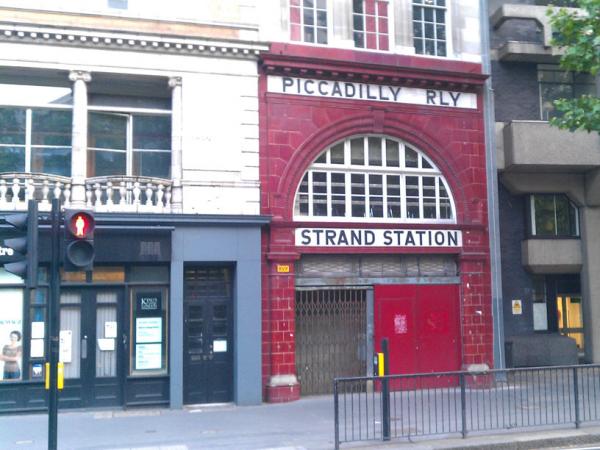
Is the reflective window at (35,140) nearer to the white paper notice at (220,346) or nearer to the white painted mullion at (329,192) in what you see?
the white paper notice at (220,346)

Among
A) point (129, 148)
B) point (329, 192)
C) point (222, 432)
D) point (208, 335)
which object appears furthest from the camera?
point (329, 192)

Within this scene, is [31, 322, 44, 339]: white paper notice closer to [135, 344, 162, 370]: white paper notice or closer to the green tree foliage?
[135, 344, 162, 370]: white paper notice

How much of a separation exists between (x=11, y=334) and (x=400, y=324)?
A: 879 centimetres

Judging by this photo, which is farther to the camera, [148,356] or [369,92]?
[369,92]

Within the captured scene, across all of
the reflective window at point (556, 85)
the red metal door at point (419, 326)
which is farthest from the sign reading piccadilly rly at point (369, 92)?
the red metal door at point (419, 326)

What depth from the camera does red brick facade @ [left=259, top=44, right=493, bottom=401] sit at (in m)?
14.6

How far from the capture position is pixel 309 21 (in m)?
15.7

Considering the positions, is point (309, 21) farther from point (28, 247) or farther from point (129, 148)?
point (28, 247)

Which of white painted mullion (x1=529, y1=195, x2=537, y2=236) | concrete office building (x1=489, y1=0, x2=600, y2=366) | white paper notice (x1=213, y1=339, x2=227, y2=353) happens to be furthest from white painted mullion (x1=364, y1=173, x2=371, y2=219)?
white painted mullion (x1=529, y1=195, x2=537, y2=236)

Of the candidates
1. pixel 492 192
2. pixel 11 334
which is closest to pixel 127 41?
pixel 11 334

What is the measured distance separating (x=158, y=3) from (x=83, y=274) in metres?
6.29

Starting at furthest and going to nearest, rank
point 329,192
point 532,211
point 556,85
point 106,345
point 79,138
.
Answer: point 556,85, point 532,211, point 329,192, point 79,138, point 106,345

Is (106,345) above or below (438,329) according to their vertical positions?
below

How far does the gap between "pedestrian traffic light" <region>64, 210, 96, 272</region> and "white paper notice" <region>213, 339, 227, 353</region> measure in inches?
239
